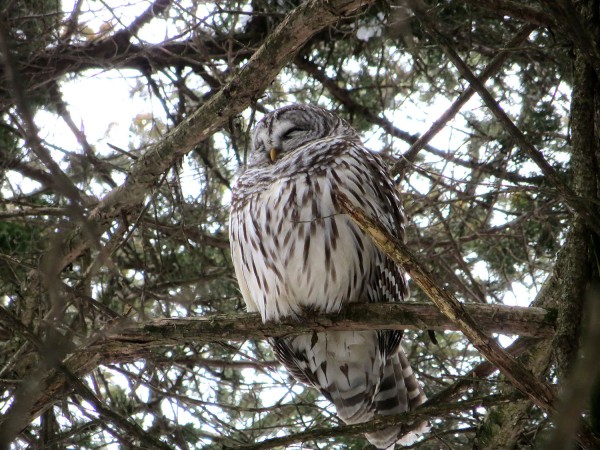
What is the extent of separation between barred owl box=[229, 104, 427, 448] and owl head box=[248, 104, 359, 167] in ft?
0.58

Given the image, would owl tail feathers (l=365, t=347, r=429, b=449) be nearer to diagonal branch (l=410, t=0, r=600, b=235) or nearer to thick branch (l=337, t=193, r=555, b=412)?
thick branch (l=337, t=193, r=555, b=412)

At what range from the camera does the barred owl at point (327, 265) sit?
3.51 meters

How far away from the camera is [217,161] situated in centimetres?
523

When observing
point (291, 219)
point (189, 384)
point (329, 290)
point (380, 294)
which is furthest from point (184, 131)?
point (189, 384)

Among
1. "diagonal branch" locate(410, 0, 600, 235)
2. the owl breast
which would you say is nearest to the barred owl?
the owl breast

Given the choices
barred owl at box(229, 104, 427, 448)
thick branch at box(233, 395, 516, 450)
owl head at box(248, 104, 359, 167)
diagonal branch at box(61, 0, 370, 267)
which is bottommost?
thick branch at box(233, 395, 516, 450)

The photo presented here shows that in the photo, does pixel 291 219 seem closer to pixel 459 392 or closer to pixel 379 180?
pixel 379 180

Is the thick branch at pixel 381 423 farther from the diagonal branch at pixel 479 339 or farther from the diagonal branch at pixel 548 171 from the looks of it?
the diagonal branch at pixel 548 171

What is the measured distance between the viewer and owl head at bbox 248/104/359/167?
167 inches

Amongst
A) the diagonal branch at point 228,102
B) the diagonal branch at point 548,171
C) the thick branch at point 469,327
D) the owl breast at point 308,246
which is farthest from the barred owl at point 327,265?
the diagonal branch at point 548,171

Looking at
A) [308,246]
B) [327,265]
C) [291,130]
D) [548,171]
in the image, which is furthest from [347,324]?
[291,130]

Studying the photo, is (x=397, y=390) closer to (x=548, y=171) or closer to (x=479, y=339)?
(x=479, y=339)

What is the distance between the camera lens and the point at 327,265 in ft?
11.5

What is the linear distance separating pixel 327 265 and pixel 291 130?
1.12 metres
